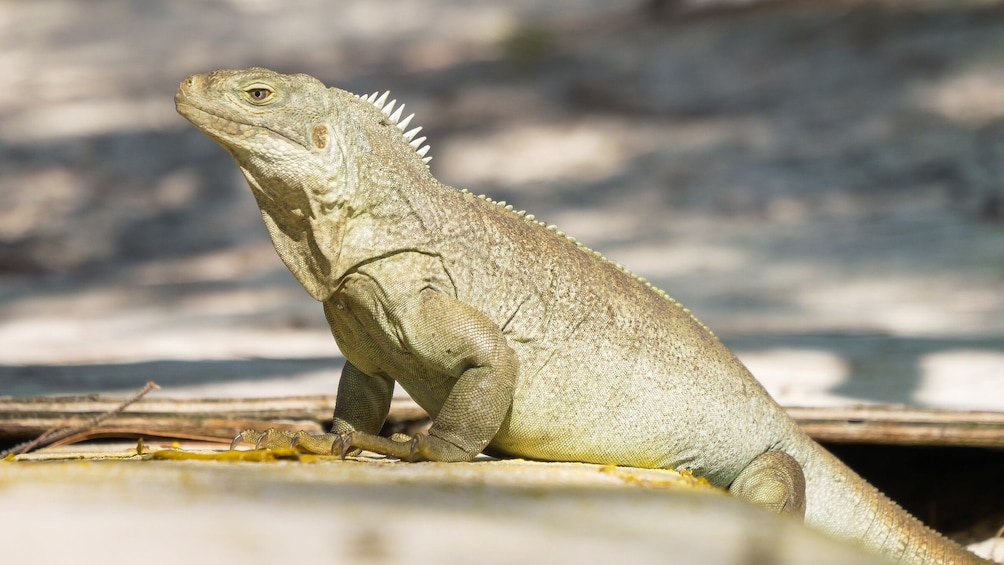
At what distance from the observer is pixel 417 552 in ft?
6.58

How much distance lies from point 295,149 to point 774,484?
1885mm

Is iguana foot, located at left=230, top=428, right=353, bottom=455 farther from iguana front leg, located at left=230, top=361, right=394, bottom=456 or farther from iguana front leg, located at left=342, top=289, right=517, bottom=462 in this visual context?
iguana front leg, located at left=230, top=361, right=394, bottom=456

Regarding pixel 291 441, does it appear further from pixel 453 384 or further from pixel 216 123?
pixel 216 123

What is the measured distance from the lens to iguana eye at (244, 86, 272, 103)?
3.33 metres

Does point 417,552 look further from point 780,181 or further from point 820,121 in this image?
point 820,121

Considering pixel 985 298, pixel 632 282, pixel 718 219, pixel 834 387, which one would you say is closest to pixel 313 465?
pixel 632 282

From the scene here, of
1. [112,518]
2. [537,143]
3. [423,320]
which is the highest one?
[537,143]

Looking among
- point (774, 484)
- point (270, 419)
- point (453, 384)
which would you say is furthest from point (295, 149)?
point (774, 484)

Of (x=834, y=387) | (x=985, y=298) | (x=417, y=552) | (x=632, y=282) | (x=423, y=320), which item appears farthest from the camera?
(x=985, y=298)

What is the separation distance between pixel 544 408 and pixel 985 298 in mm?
4801

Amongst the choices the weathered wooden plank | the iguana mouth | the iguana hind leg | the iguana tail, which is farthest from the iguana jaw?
the iguana tail

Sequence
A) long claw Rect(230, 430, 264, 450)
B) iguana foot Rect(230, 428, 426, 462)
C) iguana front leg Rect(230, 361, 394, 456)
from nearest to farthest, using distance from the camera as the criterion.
A: iguana foot Rect(230, 428, 426, 462) < long claw Rect(230, 430, 264, 450) < iguana front leg Rect(230, 361, 394, 456)

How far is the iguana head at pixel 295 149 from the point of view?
10.8 feet

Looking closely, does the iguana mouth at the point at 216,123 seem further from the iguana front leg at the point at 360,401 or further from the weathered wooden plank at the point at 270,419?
the weathered wooden plank at the point at 270,419
